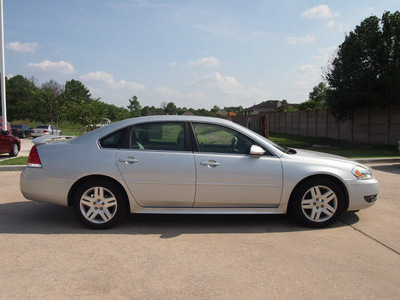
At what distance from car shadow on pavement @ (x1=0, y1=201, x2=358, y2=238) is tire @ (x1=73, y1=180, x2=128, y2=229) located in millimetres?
161

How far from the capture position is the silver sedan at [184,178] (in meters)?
4.37

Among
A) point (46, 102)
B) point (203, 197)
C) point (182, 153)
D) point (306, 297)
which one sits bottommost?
point (306, 297)

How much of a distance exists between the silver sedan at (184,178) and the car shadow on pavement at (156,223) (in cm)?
25

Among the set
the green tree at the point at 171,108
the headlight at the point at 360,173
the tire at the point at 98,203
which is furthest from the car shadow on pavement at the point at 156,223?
the green tree at the point at 171,108

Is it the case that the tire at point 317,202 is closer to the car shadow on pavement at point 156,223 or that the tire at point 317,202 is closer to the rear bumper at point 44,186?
the car shadow on pavement at point 156,223

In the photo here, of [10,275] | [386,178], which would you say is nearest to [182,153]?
[10,275]

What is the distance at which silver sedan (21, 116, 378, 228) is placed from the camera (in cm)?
437

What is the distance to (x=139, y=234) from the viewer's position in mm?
4324

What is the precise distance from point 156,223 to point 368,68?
58.3 ft

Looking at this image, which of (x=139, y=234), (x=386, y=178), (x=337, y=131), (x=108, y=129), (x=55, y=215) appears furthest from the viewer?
(x=337, y=131)

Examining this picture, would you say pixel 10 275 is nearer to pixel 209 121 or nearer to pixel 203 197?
pixel 203 197

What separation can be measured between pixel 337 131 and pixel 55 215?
21.9 meters

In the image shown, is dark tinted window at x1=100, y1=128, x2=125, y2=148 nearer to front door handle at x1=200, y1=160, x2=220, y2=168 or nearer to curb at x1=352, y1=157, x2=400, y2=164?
front door handle at x1=200, y1=160, x2=220, y2=168

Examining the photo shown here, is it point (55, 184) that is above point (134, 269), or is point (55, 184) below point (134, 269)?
above
